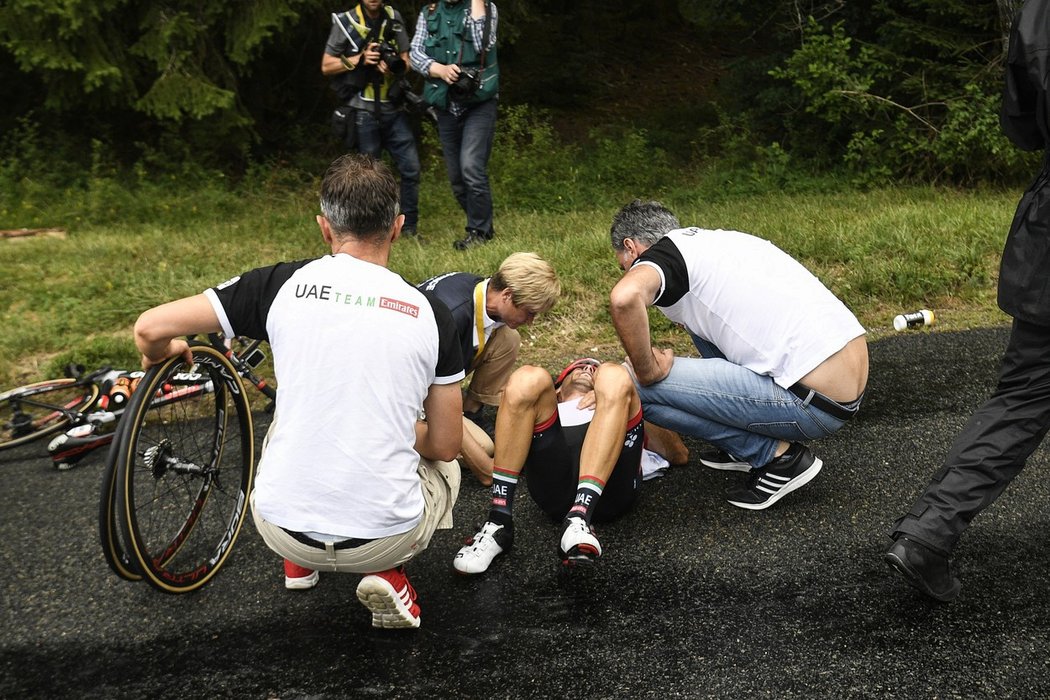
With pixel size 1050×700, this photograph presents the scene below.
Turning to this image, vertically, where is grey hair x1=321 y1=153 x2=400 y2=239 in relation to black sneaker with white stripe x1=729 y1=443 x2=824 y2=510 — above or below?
above

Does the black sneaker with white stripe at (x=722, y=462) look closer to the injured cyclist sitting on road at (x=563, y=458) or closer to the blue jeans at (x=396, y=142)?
the injured cyclist sitting on road at (x=563, y=458)

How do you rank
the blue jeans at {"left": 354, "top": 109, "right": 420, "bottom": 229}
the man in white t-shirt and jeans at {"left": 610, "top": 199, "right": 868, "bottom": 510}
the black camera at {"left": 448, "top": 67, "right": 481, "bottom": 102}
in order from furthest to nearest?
the blue jeans at {"left": 354, "top": 109, "right": 420, "bottom": 229} < the black camera at {"left": 448, "top": 67, "right": 481, "bottom": 102} < the man in white t-shirt and jeans at {"left": 610, "top": 199, "right": 868, "bottom": 510}

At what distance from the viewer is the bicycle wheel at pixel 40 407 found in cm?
523

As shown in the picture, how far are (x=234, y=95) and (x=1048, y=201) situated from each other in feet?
27.2

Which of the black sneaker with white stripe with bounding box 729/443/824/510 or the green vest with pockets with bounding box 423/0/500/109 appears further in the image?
the green vest with pockets with bounding box 423/0/500/109

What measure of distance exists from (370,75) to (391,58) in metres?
0.22

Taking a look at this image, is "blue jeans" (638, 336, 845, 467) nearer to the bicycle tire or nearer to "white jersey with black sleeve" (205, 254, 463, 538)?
"white jersey with black sleeve" (205, 254, 463, 538)

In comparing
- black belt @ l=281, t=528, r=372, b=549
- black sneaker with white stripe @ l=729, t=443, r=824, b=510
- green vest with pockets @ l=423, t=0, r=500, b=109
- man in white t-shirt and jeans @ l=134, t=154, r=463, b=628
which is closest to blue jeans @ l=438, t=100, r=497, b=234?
green vest with pockets @ l=423, t=0, r=500, b=109

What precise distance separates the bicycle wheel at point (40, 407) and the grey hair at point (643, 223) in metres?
3.07

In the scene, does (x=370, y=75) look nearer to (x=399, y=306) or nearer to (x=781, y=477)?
(x=781, y=477)

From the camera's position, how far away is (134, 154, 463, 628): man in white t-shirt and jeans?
2.91 m

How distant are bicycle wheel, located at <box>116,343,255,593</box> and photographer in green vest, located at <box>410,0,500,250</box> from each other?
3.33 m

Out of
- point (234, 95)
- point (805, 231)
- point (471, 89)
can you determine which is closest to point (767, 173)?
point (805, 231)

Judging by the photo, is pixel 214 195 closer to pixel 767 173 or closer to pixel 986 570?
pixel 767 173
